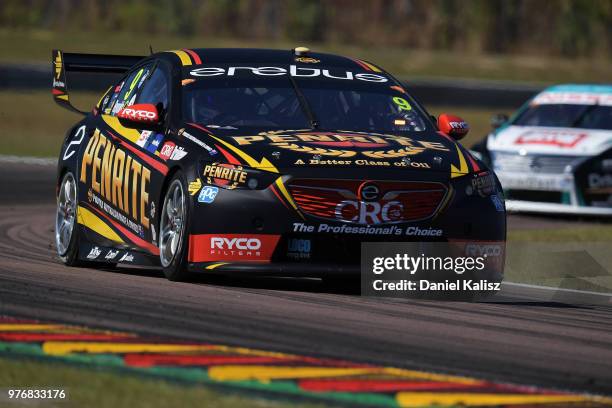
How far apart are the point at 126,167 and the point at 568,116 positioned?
966 centimetres

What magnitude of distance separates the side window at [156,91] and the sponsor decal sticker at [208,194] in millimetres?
1272

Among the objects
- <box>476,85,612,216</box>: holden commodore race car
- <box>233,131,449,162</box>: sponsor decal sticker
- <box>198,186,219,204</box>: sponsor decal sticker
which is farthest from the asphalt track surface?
<box>476,85,612,216</box>: holden commodore race car

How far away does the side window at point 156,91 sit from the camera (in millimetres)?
9859

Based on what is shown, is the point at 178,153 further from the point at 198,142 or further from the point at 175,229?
the point at 175,229

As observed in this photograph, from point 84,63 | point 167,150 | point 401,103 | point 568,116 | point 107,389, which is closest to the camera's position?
point 107,389

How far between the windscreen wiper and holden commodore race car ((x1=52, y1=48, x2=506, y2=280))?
1cm

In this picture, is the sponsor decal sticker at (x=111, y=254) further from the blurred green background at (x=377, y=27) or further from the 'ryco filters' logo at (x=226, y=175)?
the blurred green background at (x=377, y=27)

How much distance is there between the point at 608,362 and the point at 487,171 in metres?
2.73

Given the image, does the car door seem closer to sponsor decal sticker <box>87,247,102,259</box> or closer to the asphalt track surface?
sponsor decal sticker <box>87,247,102,259</box>

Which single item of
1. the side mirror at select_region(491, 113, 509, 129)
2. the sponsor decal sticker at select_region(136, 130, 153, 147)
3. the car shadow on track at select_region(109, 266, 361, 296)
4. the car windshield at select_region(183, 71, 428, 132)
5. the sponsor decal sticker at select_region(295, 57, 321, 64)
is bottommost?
the car shadow on track at select_region(109, 266, 361, 296)

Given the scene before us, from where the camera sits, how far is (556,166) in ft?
55.8

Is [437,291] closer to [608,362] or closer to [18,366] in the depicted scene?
[608,362]

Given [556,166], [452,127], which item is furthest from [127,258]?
[556,166]

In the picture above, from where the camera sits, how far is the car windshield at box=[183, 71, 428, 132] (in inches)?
373
